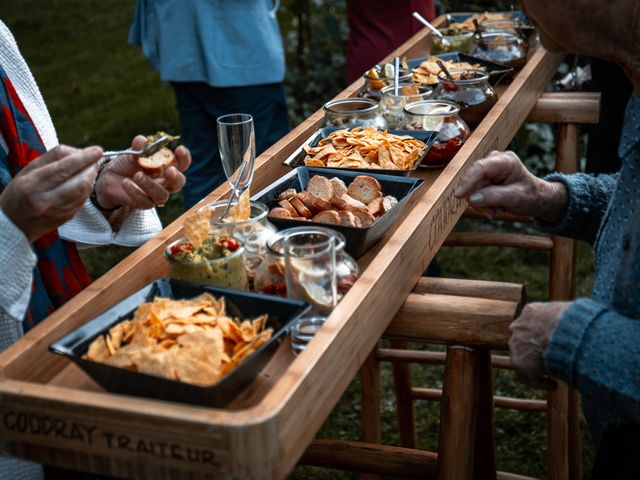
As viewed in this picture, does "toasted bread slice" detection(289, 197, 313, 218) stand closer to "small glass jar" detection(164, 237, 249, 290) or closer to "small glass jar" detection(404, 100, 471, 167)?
"small glass jar" detection(164, 237, 249, 290)

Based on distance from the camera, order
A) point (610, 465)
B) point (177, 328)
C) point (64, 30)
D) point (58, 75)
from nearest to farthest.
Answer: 1. point (177, 328)
2. point (610, 465)
3. point (58, 75)
4. point (64, 30)

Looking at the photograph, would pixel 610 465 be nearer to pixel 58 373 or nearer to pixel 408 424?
pixel 58 373

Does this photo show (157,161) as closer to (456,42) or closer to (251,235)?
(251,235)

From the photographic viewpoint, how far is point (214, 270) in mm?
1608

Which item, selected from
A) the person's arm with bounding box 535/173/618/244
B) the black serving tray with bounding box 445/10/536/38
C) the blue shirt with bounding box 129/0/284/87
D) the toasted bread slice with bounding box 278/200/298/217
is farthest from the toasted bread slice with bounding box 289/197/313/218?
the blue shirt with bounding box 129/0/284/87

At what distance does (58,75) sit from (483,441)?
6145 millimetres

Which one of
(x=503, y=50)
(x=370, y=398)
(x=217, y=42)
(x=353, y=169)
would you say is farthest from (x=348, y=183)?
(x=217, y=42)

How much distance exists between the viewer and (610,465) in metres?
1.60

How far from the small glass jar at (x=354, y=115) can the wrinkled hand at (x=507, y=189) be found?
20.8 inches

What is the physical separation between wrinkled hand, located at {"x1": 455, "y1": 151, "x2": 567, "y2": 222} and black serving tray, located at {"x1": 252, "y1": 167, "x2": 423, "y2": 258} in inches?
5.5

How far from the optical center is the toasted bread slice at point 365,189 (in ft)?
6.34

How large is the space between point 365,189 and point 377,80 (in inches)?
31.2

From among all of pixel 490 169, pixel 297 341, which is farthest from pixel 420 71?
pixel 297 341

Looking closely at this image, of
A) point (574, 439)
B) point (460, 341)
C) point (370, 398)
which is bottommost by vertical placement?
point (574, 439)
